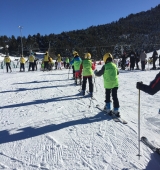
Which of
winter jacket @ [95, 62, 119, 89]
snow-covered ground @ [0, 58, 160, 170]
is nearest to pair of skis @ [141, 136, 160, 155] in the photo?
snow-covered ground @ [0, 58, 160, 170]

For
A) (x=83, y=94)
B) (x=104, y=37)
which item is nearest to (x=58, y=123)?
(x=83, y=94)

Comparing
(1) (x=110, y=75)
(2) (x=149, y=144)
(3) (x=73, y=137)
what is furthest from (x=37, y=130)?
(2) (x=149, y=144)

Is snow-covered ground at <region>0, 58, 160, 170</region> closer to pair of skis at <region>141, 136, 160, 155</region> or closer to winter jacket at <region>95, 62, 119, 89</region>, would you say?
pair of skis at <region>141, 136, 160, 155</region>

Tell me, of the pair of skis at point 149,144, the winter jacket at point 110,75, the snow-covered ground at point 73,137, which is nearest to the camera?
the snow-covered ground at point 73,137

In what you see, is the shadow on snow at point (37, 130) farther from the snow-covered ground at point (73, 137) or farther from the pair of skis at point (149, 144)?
the pair of skis at point (149, 144)

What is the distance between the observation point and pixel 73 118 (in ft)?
19.1

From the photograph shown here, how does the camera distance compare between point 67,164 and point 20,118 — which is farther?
point 20,118

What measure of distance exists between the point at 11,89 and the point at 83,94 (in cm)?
407

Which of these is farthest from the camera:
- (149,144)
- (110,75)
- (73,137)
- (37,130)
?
→ (110,75)

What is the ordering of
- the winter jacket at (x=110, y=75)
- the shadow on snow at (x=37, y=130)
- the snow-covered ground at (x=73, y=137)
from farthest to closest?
the winter jacket at (x=110, y=75)
the shadow on snow at (x=37, y=130)
the snow-covered ground at (x=73, y=137)

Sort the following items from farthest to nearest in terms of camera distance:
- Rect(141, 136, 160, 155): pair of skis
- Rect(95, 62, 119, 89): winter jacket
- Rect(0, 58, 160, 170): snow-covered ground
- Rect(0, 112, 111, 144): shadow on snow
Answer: Rect(95, 62, 119, 89): winter jacket < Rect(0, 112, 111, 144): shadow on snow < Rect(141, 136, 160, 155): pair of skis < Rect(0, 58, 160, 170): snow-covered ground

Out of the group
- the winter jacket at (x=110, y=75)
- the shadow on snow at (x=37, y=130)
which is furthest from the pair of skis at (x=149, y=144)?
the winter jacket at (x=110, y=75)

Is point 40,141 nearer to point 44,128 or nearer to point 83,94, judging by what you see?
point 44,128

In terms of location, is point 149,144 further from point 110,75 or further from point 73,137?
point 110,75
